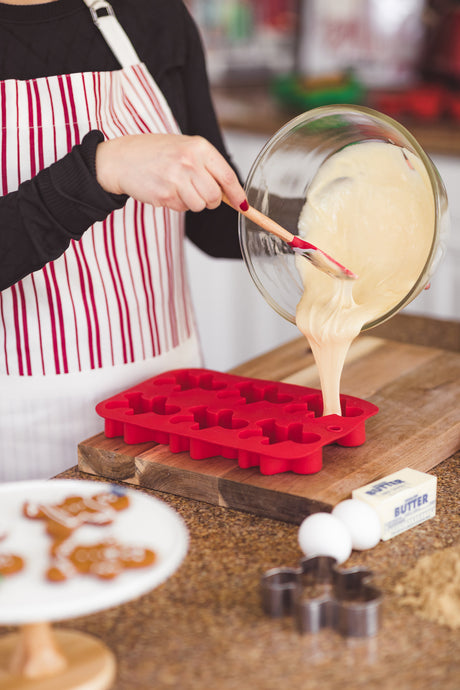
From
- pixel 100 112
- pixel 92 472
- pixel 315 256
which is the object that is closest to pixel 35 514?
pixel 92 472

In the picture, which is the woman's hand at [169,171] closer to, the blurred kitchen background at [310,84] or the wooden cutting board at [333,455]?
the wooden cutting board at [333,455]

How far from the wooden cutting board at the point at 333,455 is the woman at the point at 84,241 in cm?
19

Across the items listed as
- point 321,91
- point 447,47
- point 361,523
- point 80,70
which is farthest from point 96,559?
point 447,47

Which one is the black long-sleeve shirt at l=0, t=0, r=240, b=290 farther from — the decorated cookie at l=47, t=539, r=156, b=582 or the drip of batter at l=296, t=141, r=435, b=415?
the decorated cookie at l=47, t=539, r=156, b=582

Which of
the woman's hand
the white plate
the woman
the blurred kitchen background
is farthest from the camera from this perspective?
the blurred kitchen background

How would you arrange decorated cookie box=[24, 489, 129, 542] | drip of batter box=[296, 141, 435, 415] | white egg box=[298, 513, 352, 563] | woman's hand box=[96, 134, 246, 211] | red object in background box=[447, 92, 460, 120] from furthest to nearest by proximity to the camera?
→ red object in background box=[447, 92, 460, 120] < drip of batter box=[296, 141, 435, 415] < woman's hand box=[96, 134, 246, 211] < white egg box=[298, 513, 352, 563] < decorated cookie box=[24, 489, 129, 542]

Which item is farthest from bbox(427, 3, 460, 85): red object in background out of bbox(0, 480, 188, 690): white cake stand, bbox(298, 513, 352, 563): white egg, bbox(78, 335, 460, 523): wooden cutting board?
bbox(0, 480, 188, 690): white cake stand

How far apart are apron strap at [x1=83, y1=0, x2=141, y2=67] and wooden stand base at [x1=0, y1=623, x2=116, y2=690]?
0.88 metres

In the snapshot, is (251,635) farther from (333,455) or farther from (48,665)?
(333,455)

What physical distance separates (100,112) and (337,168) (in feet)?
1.24

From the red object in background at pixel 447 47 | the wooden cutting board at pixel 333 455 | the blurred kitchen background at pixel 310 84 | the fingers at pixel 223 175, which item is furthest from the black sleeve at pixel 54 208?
the red object in background at pixel 447 47

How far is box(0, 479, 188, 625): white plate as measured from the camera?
0.59m

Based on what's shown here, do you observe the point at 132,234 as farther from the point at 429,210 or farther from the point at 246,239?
the point at 429,210

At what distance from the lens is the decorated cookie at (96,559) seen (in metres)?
0.63
